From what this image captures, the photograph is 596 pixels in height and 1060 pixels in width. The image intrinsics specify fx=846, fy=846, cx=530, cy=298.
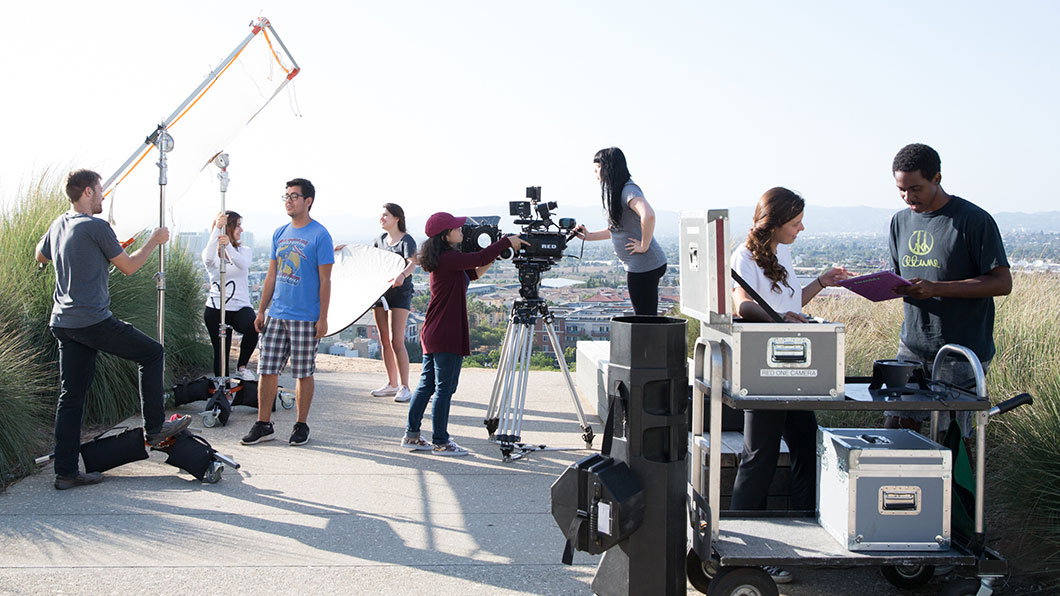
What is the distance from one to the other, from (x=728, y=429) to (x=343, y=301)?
139 inches

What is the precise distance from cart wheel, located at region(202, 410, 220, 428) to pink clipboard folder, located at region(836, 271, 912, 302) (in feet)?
17.0

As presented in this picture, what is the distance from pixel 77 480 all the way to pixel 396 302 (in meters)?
3.43

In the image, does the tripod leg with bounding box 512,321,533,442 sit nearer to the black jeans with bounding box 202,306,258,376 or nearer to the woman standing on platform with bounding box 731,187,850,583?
the woman standing on platform with bounding box 731,187,850,583

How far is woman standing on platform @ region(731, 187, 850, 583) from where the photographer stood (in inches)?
156

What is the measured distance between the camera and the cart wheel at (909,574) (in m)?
3.86

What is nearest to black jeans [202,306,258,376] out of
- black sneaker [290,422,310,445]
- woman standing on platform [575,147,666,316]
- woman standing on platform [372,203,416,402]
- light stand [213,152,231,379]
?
light stand [213,152,231,379]

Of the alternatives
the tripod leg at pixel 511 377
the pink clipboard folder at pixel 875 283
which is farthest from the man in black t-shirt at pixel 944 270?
the tripod leg at pixel 511 377

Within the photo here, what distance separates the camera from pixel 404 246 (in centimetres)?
804

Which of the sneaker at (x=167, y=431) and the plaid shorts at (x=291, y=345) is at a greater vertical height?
the plaid shorts at (x=291, y=345)

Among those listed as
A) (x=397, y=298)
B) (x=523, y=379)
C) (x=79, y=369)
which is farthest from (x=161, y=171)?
(x=523, y=379)

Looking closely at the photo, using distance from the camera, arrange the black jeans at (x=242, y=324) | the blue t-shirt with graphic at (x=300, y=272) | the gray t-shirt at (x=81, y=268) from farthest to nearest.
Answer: the black jeans at (x=242, y=324), the blue t-shirt with graphic at (x=300, y=272), the gray t-shirt at (x=81, y=268)

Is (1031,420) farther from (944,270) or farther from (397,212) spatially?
(397,212)

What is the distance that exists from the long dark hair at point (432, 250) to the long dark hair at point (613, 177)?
3.92 ft

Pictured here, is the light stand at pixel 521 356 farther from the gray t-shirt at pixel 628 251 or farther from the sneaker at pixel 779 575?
the sneaker at pixel 779 575
